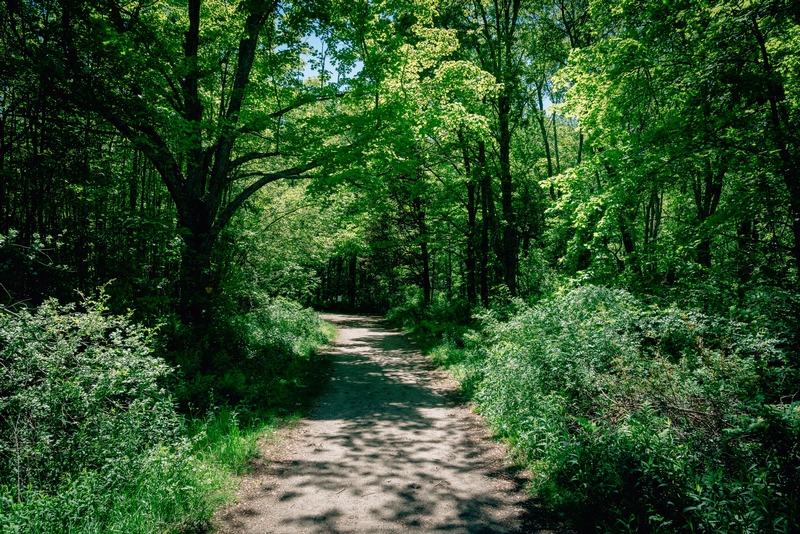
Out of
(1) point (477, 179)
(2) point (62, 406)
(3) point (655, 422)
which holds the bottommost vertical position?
(3) point (655, 422)

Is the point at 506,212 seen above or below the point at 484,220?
below

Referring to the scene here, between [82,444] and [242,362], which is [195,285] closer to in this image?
[242,362]

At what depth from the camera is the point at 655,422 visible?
3.95m

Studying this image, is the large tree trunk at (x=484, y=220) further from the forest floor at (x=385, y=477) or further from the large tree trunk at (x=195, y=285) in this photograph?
the large tree trunk at (x=195, y=285)

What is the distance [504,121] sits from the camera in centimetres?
1455

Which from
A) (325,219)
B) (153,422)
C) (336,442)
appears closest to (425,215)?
(325,219)

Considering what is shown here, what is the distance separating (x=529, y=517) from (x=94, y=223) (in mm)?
8667

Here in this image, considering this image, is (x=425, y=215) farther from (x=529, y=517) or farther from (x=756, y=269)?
(x=529, y=517)

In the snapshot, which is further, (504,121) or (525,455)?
(504,121)

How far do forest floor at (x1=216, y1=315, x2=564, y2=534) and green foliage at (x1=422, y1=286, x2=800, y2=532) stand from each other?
53 centimetres

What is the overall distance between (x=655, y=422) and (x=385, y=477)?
323cm

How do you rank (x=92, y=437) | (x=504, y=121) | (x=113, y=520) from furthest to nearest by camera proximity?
(x=504, y=121), (x=92, y=437), (x=113, y=520)

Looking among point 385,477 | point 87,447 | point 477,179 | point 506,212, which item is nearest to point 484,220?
point 477,179

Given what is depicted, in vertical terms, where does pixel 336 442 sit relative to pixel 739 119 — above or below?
below
